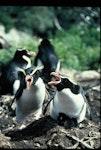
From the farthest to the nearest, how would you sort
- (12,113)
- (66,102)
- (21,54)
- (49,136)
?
1. (21,54)
2. (12,113)
3. (66,102)
4. (49,136)

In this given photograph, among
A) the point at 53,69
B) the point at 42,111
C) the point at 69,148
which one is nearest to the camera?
the point at 69,148

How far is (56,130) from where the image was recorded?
5441mm

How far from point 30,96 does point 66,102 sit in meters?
0.75

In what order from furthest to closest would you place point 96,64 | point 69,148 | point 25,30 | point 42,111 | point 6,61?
point 25,30, point 96,64, point 6,61, point 42,111, point 69,148

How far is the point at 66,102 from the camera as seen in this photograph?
551 cm

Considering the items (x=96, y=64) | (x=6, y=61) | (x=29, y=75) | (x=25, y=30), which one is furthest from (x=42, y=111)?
(x=25, y=30)

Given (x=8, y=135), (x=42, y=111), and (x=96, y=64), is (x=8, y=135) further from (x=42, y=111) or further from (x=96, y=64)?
(x=96, y=64)

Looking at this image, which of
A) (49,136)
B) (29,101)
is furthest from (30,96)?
(49,136)

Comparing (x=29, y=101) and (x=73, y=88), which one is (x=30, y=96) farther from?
(x=73, y=88)

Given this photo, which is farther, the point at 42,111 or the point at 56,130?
the point at 42,111

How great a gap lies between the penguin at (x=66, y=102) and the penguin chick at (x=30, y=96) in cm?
38

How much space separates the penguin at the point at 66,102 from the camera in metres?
5.52

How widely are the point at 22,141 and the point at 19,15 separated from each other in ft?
45.1

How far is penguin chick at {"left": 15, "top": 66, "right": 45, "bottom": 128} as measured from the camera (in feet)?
19.5
